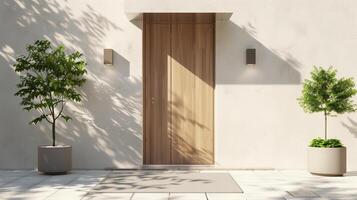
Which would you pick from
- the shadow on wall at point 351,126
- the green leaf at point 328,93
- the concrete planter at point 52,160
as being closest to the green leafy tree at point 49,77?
the concrete planter at point 52,160

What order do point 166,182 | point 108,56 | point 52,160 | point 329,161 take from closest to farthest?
point 166,182, point 329,161, point 52,160, point 108,56

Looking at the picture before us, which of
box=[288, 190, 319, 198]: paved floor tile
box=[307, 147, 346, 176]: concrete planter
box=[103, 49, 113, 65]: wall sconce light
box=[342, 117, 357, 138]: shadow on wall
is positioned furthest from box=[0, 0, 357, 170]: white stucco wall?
box=[288, 190, 319, 198]: paved floor tile

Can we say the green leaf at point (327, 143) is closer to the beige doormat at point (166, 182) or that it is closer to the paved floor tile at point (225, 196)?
the beige doormat at point (166, 182)

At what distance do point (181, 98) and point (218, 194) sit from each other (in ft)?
11.3

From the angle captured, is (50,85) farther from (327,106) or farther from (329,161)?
(329,161)

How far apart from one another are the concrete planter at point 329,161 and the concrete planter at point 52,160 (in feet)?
14.6

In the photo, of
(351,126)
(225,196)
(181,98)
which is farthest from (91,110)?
(351,126)

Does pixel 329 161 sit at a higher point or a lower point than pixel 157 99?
lower

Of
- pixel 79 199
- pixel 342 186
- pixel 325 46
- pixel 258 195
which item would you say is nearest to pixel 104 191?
pixel 79 199

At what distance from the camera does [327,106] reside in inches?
362

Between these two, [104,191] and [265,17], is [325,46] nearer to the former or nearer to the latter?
[265,17]

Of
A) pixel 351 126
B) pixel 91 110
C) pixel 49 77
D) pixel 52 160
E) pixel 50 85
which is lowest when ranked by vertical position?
pixel 52 160

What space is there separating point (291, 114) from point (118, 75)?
3495 mm

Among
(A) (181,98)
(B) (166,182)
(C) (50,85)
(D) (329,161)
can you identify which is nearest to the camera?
(B) (166,182)
